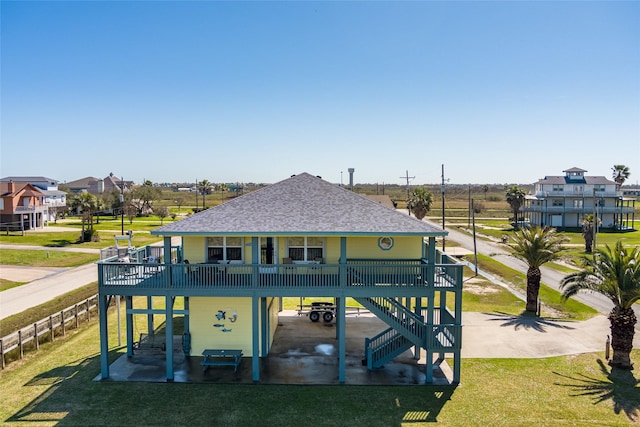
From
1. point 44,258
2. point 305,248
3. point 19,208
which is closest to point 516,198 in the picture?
point 305,248

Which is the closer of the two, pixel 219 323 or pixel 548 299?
pixel 219 323

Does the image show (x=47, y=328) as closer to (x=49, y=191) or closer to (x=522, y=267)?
(x=522, y=267)

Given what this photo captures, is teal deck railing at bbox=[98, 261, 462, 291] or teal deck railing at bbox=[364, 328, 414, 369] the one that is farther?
teal deck railing at bbox=[364, 328, 414, 369]

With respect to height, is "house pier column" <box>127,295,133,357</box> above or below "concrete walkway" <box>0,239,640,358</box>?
above

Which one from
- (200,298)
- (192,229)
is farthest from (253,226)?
(200,298)

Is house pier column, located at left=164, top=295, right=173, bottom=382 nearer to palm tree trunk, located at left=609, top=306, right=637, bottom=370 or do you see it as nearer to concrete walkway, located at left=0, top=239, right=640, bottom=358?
concrete walkway, located at left=0, top=239, right=640, bottom=358

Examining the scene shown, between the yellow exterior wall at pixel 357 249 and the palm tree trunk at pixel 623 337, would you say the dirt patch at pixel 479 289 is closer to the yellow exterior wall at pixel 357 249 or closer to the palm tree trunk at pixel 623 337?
the palm tree trunk at pixel 623 337

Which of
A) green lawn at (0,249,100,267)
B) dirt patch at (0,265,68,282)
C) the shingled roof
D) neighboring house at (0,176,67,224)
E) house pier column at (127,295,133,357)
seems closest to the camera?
the shingled roof

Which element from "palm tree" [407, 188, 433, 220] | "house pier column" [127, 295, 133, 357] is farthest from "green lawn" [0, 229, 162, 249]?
"palm tree" [407, 188, 433, 220]
